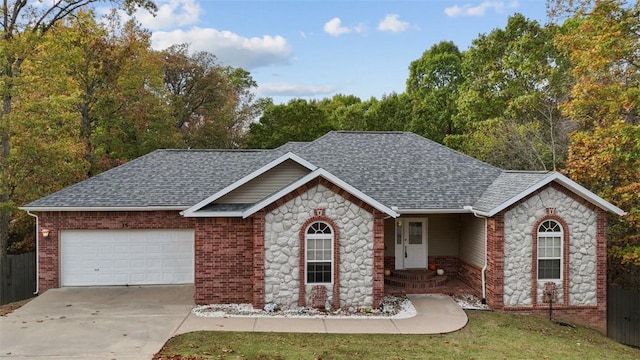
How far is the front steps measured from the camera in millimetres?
14930

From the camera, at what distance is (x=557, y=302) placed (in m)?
13.3

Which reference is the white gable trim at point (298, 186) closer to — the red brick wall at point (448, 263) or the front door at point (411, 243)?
the front door at point (411, 243)

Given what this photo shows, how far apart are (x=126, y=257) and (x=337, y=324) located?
8291mm

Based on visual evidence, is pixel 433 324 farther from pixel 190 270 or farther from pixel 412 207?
pixel 190 270

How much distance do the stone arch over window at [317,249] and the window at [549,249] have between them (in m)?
6.00

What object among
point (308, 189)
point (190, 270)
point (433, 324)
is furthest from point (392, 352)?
point (190, 270)

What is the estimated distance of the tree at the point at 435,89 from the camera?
35.2m

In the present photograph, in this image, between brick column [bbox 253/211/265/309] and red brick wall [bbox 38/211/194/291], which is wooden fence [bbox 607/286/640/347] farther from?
red brick wall [bbox 38/211/194/291]

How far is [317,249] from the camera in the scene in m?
12.8

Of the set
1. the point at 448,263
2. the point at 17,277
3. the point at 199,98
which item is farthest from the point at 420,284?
the point at 199,98

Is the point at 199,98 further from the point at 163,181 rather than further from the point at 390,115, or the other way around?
the point at 163,181

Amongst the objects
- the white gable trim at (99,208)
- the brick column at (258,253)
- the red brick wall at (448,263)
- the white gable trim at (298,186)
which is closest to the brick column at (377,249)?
the white gable trim at (298,186)

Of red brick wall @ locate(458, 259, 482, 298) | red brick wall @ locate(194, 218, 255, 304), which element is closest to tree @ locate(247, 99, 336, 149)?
red brick wall @ locate(458, 259, 482, 298)

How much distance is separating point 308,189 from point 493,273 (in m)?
5.98
